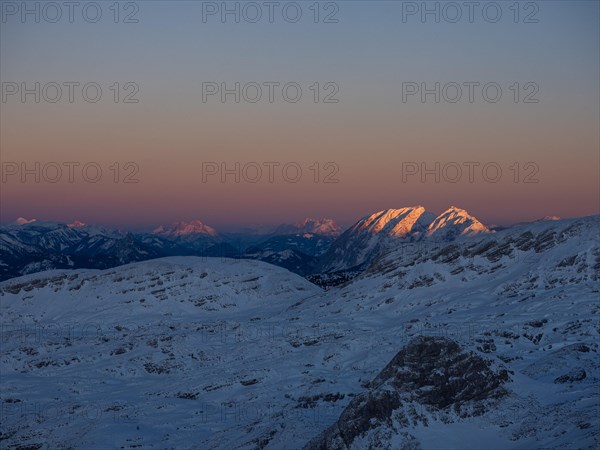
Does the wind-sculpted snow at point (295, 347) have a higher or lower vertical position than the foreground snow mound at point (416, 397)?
lower

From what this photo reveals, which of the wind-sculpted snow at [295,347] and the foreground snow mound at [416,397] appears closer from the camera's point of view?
the foreground snow mound at [416,397]

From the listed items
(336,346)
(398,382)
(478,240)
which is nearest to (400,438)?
(398,382)

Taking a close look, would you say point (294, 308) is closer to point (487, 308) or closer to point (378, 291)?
point (378, 291)

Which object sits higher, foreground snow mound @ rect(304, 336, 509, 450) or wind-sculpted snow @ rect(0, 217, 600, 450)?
foreground snow mound @ rect(304, 336, 509, 450)

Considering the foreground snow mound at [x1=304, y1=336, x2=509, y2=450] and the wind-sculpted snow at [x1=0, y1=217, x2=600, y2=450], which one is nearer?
the foreground snow mound at [x1=304, y1=336, x2=509, y2=450]
